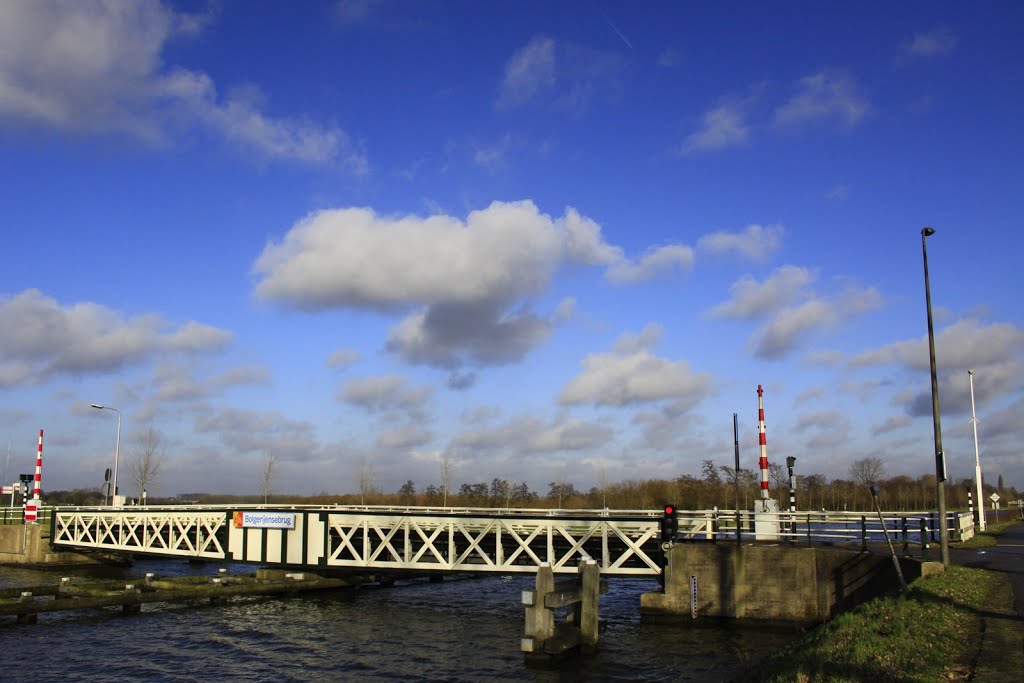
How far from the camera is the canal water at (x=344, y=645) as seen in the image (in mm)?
20281

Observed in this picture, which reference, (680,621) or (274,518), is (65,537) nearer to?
(274,518)

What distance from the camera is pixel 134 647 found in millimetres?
23875

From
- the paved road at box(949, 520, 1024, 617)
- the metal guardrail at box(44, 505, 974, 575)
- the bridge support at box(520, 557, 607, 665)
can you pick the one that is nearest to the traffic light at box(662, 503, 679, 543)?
the metal guardrail at box(44, 505, 974, 575)

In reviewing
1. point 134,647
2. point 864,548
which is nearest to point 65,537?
point 134,647

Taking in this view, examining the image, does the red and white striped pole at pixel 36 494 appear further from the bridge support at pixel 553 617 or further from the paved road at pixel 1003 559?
the paved road at pixel 1003 559

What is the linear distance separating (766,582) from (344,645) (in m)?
14.0

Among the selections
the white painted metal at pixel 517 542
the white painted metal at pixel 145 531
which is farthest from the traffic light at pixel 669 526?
the white painted metal at pixel 145 531

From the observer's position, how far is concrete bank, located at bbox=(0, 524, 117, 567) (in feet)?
167

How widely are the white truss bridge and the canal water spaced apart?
2.12 meters

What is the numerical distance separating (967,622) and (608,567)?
1663 centimetres

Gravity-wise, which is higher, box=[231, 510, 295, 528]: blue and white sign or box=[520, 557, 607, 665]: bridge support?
box=[231, 510, 295, 528]: blue and white sign

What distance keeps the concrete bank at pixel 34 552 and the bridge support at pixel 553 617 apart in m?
41.5

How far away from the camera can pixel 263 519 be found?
124 feet

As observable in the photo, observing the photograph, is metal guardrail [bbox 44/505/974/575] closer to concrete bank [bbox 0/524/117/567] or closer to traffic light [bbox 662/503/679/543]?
traffic light [bbox 662/503/679/543]
